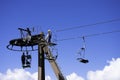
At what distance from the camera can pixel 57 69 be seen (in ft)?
134

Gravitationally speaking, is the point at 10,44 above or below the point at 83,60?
above

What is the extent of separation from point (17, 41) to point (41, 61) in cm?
349

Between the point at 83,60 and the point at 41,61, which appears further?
the point at 41,61

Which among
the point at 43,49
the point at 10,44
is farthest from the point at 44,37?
the point at 10,44

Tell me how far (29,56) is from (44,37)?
281 centimetres

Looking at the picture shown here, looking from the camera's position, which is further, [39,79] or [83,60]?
[39,79]

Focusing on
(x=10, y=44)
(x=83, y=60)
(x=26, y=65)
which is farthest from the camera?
(x=10, y=44)

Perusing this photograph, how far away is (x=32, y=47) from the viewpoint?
41406 mm

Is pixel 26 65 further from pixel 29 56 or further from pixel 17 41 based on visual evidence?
pixel 17 41

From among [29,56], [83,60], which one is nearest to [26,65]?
[29,56]

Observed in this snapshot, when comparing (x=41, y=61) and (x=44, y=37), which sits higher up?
(x=44, y=37)

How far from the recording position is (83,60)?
33812 mm

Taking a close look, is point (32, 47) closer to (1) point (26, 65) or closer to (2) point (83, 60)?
(1) point (26, 65)

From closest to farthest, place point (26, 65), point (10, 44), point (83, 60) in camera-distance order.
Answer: point (83, 60) < point (26, 65) < point (10, 44)
